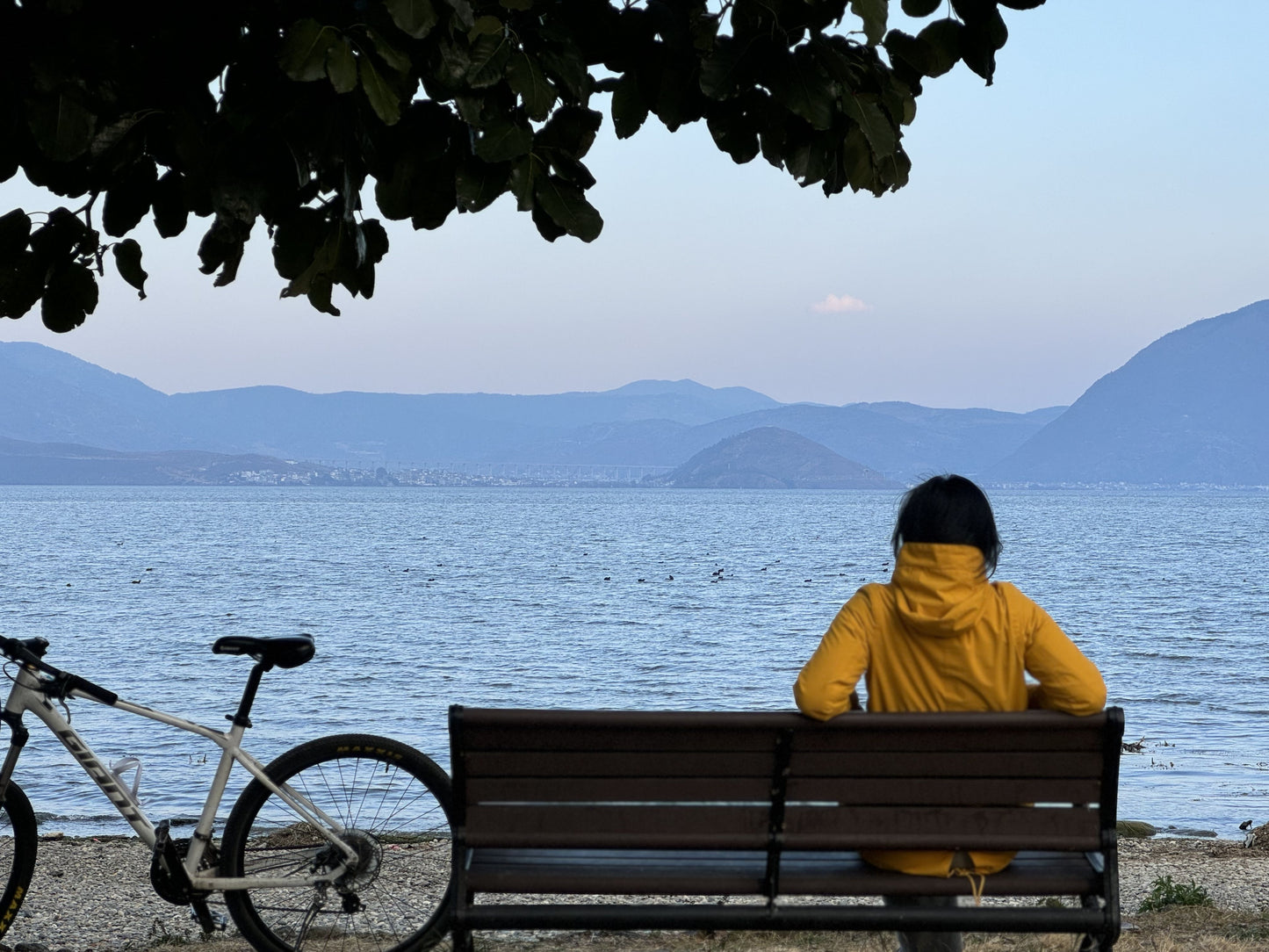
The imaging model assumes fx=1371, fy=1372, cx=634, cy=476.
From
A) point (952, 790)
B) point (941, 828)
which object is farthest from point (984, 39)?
point (941, 828)

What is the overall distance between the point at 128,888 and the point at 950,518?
536cm

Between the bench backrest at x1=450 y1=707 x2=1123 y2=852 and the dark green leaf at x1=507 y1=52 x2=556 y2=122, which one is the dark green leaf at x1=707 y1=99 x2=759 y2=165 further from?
the bench backrest at x1=450 y1=707 x2=1123 y2=852

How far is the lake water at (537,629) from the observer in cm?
1702

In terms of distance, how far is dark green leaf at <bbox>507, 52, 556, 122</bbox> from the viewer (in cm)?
342

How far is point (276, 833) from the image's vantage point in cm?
484

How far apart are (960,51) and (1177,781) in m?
13.1

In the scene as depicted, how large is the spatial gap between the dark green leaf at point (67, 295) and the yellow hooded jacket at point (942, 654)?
2330 millimetres

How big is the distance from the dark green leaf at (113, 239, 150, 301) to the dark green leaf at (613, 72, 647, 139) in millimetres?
1471

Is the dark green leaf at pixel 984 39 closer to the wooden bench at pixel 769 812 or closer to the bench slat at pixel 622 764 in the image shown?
the wooden bench at pixel 769 812

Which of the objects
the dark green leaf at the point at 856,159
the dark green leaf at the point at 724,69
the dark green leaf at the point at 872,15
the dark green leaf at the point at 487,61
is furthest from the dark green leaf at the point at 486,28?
the dark green leaf at the point at 856,159

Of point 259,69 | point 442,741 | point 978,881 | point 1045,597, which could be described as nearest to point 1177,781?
point 442,741

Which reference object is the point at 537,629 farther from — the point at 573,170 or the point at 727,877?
the point at 573,170

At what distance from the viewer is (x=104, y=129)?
139 inches

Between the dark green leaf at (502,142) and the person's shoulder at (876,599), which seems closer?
the dark green leaf at (502,142)
